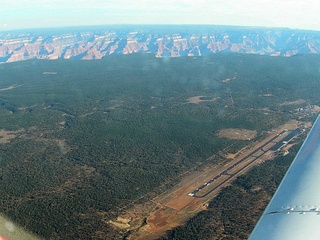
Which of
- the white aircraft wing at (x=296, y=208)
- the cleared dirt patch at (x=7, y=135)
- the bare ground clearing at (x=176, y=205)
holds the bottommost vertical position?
the cleared dirt patch at (x=7, y=135)

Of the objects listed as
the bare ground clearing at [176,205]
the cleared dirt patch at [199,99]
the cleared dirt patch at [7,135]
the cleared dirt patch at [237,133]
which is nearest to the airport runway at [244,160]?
the bare ground clearing at [176,205]

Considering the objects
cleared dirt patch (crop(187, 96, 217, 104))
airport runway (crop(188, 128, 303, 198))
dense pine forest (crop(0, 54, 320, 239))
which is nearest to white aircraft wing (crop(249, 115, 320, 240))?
dense pine forest (crop(0, 54, 320, 239))

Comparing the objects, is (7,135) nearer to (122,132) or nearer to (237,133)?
(122,132)

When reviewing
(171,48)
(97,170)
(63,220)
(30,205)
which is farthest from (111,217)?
(171,48)

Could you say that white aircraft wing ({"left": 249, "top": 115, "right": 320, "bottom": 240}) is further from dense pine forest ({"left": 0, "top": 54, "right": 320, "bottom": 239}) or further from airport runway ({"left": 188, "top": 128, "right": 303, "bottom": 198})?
airport runway ({"left": 188, "top": 128, "right": 303, "bottom": 198})

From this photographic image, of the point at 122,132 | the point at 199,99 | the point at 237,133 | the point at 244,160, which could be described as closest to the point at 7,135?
the point at 122,132

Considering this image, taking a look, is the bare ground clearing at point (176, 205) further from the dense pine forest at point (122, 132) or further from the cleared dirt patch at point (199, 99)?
the cleared dirt patch at point (199, 99)
